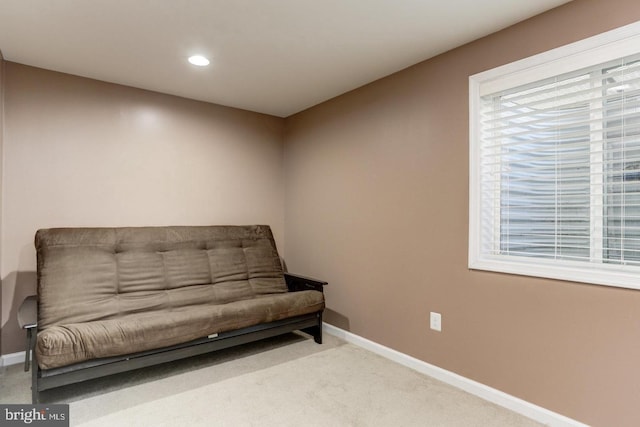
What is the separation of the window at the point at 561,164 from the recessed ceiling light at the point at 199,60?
194cm

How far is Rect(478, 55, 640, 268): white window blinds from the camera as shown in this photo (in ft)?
6.02

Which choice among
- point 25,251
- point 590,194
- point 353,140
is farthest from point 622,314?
point 25,251

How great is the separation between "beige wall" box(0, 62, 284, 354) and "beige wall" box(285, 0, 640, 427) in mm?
655

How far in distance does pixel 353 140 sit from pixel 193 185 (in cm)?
166

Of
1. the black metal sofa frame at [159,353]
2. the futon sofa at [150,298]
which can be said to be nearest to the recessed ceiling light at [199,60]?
the futon sofa at [150,298]

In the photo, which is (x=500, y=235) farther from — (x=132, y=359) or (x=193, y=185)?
(x=193, y=185)

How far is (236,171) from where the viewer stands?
3951 mm

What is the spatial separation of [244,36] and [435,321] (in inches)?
93.7

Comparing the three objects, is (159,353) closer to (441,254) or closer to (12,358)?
(12,358)

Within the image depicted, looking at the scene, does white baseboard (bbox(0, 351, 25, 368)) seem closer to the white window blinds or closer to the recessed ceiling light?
the recessed ceiling light

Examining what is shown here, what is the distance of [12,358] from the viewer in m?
2.80

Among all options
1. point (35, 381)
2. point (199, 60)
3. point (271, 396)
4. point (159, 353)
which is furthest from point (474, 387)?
point (199, 60)

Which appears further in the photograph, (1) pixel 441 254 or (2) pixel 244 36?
(1) pixel 441 254

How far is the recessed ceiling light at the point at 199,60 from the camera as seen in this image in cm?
269
